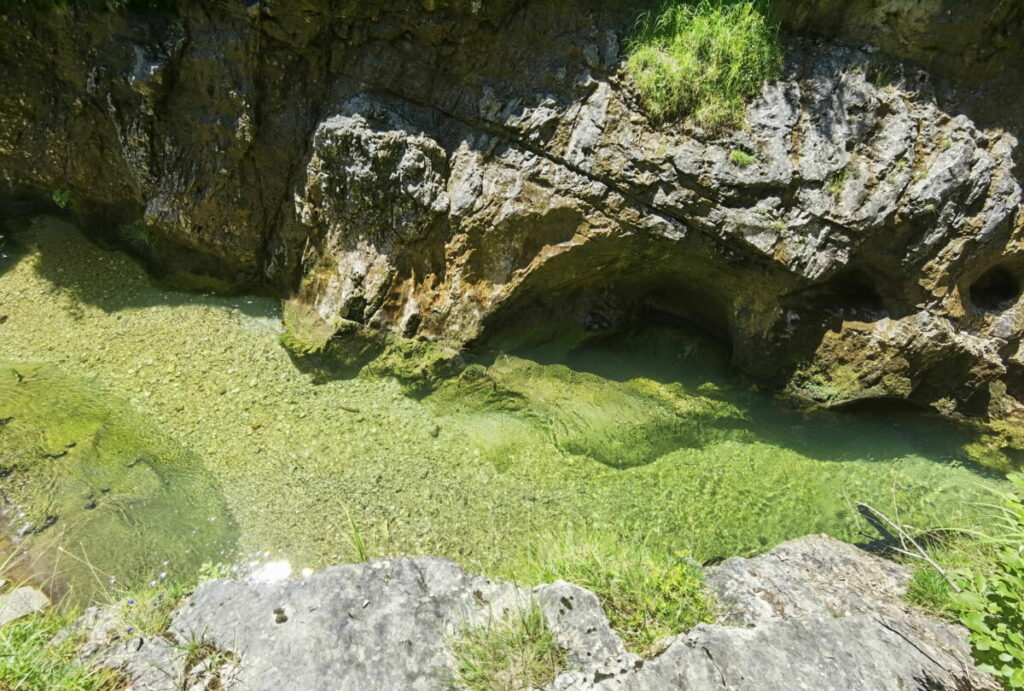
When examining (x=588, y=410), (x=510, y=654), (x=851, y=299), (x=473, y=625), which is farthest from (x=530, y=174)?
(x=510, y=654)

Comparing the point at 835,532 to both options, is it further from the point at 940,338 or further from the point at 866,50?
the point at 866,50

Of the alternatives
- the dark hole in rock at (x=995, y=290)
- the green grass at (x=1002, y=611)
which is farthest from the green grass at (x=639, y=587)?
the dark hole in rock at (x=995, y=290)

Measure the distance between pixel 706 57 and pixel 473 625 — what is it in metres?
4.31

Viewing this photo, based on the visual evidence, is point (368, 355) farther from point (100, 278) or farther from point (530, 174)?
point (100, 278)

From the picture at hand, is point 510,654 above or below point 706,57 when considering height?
below

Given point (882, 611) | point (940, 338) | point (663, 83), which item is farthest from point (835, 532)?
point (663, 83)

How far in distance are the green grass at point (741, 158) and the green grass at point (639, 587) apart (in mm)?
2990

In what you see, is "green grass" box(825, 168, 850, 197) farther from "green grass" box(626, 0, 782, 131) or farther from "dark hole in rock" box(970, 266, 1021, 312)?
"dark hole in rock" box(970, 266, 1021, 312)

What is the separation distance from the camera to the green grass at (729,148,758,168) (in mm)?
4234

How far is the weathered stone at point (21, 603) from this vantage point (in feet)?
10.5

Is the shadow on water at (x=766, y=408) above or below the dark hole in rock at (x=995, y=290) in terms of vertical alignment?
below

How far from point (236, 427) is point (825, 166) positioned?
5.25m

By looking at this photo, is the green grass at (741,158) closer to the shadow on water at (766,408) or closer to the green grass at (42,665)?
the shadow on water at (766,408)

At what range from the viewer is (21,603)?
3297mm
